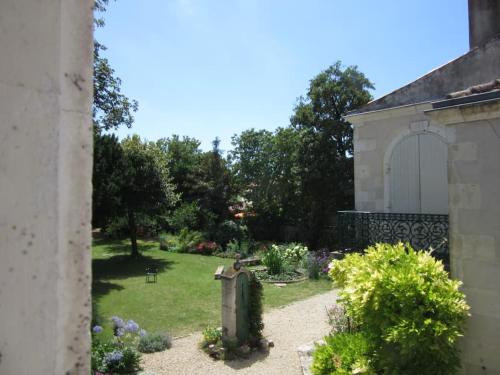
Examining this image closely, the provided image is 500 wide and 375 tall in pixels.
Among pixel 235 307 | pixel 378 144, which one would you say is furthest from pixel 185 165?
pixel 235 307

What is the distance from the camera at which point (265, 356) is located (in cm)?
637

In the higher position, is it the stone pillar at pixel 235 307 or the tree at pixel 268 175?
the tree at pixel 268 175

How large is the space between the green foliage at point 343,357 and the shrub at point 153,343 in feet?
9.82

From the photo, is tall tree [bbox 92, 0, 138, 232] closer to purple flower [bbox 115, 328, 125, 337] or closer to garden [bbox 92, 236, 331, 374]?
garden [bbox 92, 236, 331, 374]

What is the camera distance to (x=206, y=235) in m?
19.5

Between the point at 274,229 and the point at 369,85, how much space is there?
8.62 m

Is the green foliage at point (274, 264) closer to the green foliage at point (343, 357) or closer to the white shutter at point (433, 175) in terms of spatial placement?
the white shutter at point (433, 175)

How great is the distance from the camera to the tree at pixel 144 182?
14.7m

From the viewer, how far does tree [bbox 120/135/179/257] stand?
578 inches

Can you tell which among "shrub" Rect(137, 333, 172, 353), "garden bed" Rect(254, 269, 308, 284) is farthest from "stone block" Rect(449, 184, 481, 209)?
"garden bed" Rect(254, 269, 308, 284)

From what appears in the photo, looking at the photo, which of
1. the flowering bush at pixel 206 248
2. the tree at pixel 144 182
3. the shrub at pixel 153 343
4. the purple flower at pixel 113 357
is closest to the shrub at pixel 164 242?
the flowering bush at pixel 206 248

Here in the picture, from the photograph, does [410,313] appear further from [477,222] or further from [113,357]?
[113,357]

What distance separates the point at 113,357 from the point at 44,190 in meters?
4.98

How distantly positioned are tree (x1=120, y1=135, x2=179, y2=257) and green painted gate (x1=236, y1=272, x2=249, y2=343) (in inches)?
344
